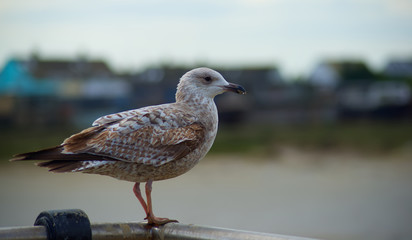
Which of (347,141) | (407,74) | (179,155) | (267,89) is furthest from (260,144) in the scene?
(179,155)

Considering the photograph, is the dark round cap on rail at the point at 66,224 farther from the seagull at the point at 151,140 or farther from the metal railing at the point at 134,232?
the seagull at the point at 151,140

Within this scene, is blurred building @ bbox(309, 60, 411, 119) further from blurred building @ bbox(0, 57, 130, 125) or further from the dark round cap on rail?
the dark round cap on rail

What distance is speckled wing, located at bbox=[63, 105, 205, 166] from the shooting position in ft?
12.3

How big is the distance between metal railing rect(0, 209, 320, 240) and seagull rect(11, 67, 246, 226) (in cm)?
36

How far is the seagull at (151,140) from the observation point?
12.0ft

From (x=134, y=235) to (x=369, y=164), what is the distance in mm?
29380

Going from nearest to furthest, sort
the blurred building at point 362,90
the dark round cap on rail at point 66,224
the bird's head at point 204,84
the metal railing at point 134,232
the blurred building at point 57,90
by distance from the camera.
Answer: the metal railing at point 134,232 → the dark round cap on rail at point 66,224 → the bird's head at point 204,84 → the blurred building at point 57,90 → the blurred building at point 362,90

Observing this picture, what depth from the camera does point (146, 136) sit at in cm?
394

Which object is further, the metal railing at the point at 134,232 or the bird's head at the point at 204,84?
the bird's head at the point at 204,84

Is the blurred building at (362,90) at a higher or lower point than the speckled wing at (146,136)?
lower

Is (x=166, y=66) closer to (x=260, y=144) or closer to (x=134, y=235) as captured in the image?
(x=260, y=144)

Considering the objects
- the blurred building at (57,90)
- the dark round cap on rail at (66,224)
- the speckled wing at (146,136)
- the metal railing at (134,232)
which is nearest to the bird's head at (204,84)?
the speckled wing at (146,136)

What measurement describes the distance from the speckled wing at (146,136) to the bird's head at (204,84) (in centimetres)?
18

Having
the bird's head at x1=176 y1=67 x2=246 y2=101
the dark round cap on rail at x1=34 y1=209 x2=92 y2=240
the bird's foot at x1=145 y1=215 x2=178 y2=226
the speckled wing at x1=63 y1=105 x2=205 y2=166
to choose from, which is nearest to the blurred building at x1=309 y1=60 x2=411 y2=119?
the bird's head at x1=176 y1=67 x2=246 y2=101
